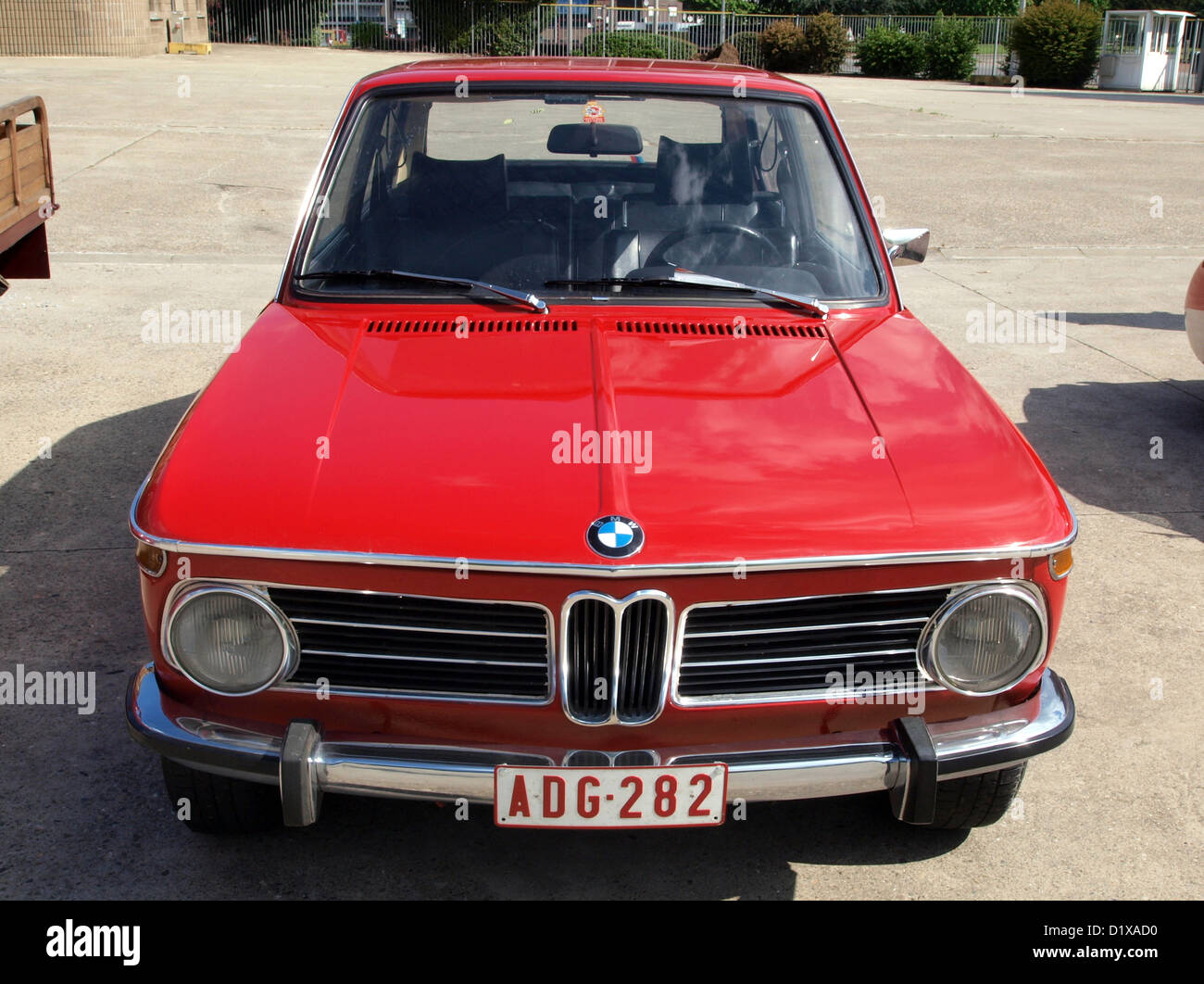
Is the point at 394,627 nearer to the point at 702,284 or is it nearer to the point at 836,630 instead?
the point at 836,630

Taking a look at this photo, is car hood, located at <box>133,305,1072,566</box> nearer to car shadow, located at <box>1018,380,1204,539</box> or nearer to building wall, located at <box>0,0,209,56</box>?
car shadow, located at <box>1018,380,1204,539</box>

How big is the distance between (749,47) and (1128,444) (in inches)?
1484

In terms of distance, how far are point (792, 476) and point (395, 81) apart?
2046 mm

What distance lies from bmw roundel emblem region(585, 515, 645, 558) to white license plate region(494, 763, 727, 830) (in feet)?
1.44

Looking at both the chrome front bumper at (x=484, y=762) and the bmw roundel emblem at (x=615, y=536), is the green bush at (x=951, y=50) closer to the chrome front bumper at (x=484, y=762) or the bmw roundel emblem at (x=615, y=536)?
the chrome front bumper at (x=484, y=762)

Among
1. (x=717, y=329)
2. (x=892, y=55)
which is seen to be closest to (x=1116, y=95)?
(x=892, y=55)

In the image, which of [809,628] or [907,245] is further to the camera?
[907,245]

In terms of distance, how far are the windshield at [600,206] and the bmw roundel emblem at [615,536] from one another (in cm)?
119

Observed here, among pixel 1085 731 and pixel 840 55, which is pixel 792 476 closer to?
pixel 1085 731

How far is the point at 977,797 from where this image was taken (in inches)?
115

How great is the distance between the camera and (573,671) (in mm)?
2477

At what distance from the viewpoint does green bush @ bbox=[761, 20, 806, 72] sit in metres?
37.1

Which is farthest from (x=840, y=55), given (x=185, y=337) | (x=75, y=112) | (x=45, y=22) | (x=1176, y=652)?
(x=1176, y=652)

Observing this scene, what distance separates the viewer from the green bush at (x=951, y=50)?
36.9m
